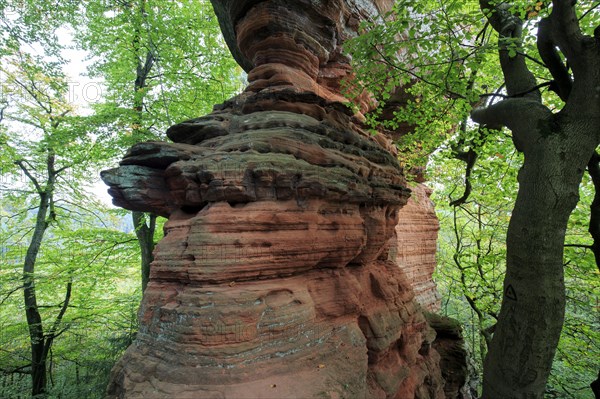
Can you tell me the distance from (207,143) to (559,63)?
6328 mm

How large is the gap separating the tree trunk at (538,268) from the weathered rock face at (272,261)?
1694mm

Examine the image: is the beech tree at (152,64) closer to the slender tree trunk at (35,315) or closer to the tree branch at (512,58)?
the slender tree trunk at (35,315)

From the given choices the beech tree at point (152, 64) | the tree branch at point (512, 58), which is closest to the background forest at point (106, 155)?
the beech tree at point (152, 64)

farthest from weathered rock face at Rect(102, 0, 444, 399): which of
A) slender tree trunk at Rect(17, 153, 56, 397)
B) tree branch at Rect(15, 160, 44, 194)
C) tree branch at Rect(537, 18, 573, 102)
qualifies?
tree branch at Rect(15, 160, 44, 194)

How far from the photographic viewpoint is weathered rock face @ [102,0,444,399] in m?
3.34

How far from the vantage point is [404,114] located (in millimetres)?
7895

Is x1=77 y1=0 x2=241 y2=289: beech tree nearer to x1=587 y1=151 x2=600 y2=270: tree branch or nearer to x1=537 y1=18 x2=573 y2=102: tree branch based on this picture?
x1=537 y1=18 x2=573 y2=102: tree branch

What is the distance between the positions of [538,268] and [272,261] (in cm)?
385

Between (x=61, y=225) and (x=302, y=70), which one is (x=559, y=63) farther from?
(x=61, y=225)

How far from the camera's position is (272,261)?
153 inches

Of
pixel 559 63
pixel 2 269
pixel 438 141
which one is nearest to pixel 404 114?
→ pixel 438 141

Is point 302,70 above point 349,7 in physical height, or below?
below

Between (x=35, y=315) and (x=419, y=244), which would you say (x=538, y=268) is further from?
(x=35, y=315)

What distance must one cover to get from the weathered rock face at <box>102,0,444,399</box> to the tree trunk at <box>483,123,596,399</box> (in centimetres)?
169
